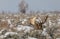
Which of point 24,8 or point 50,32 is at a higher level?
point 50,32

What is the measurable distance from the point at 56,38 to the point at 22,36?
68cm

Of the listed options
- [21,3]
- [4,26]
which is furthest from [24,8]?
[4,26]

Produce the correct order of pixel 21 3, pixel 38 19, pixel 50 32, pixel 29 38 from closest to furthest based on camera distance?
pixel 29 38, pixel 50 32, pixel 38 19, pixel 21 3

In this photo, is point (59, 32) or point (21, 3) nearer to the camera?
point (59, 32)

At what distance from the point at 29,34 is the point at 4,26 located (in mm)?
1288

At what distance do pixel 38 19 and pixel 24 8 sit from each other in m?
23.9

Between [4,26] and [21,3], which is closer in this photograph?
[4,26]

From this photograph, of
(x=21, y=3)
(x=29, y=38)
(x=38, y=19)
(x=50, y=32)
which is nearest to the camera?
(x=29, y=38)

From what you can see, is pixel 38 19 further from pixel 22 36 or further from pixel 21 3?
pixel 21 3

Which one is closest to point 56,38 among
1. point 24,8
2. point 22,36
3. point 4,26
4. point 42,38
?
point 42,38

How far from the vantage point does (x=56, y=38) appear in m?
5.25

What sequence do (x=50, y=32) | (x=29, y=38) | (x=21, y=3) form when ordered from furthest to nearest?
(x=21, y=3)
(x=50, y=32)
(x=29, y=38)

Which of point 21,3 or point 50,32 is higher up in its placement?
point 50,32

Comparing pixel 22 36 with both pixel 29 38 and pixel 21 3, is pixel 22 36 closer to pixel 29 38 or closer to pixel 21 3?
pixel 29 38
